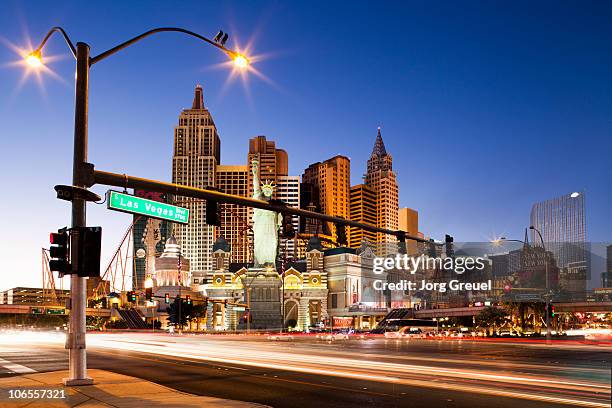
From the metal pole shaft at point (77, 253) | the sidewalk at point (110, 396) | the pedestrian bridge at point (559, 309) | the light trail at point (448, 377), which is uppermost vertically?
the metal pole shaft at point (77, 253)

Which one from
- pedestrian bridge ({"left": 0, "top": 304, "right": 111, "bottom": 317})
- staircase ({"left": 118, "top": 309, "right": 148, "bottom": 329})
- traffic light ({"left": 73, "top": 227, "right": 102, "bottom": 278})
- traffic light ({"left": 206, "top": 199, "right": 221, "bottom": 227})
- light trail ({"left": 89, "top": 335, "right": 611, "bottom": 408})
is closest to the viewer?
traffic light ({"left": 73, "top": 227, "right": 102, "bottom": 278})

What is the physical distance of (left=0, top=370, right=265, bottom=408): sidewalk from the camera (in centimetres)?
1472

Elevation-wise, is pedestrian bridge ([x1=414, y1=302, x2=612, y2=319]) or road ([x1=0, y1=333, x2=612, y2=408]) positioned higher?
road ([x1=0, y1=333, x2=612, y2=408])

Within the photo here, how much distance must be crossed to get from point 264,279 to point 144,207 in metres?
116

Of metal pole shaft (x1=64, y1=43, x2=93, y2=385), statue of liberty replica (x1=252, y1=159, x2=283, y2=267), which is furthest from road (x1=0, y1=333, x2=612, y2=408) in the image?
statue of liberty replica (x1=252, y1=159, x2=283, y2=267)

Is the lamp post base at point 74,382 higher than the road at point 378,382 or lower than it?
higher

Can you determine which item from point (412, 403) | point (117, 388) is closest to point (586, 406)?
point (412, 403)

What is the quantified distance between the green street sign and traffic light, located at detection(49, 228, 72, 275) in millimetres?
1824

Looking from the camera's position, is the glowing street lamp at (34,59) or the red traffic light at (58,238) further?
the glowing street lamp at (34,59)

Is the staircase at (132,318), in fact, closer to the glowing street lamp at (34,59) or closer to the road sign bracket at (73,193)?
the glowing street lamp at (34,59)

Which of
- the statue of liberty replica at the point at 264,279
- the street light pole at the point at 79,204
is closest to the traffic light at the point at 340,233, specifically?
the street light pole at the point at 79,204

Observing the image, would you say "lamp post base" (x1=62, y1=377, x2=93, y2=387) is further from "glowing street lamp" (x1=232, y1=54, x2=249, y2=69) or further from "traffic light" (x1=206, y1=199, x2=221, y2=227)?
"glowing street lamp" (x1=232, y1=54, x2=249, y2=69)

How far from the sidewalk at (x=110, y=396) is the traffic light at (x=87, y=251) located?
3.29 meters

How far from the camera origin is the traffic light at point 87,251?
1689cm
